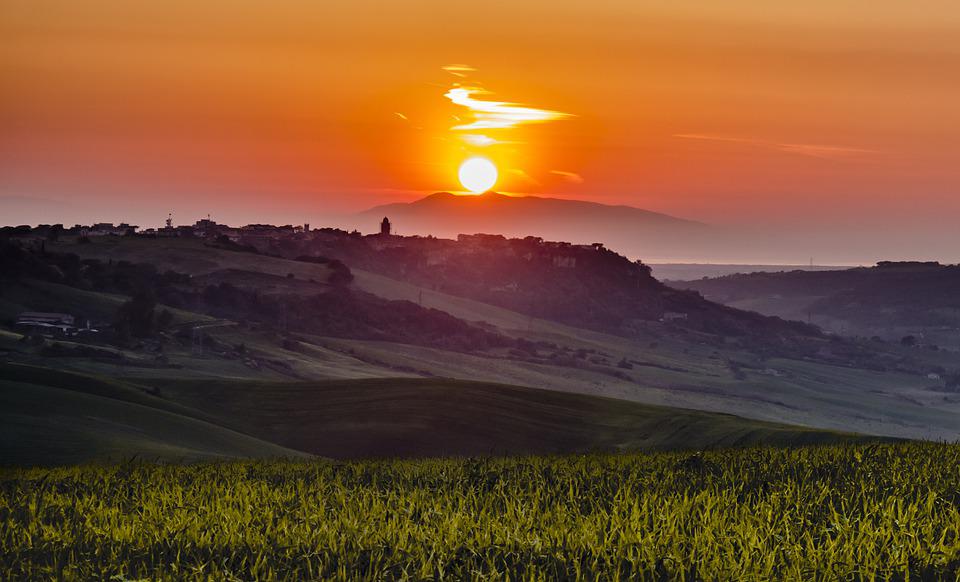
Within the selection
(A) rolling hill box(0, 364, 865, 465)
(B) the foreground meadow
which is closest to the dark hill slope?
(A) rolling hill box(0, 364, 865, 465)

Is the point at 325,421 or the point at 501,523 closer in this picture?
the point at 501,523

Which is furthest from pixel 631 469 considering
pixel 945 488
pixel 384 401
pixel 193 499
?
pixel 384 401

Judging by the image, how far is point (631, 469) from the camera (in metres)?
19.2

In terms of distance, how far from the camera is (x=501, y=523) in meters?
13.0

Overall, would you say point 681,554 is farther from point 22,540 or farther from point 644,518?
point 22,540

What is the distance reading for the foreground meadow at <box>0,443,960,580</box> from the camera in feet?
35.7

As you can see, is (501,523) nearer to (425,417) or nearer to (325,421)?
(425,417)

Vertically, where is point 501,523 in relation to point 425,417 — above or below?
above

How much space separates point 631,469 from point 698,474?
1.15m

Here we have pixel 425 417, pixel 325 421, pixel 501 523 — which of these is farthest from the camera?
pixel 325 421

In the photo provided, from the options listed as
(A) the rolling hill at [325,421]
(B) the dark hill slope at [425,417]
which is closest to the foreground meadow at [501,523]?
(A) the rolling hill at [325,421]

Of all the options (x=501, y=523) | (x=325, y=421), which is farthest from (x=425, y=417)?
(x=501, y=523)

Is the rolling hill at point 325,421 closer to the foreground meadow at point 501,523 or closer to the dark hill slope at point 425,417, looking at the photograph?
the dark hill slope at point 425,417

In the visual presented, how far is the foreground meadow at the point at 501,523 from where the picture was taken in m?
10.9
